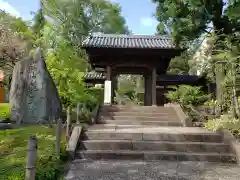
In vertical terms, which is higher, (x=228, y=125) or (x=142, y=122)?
(x=228, y=125)

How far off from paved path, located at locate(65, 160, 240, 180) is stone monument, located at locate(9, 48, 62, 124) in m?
4.29

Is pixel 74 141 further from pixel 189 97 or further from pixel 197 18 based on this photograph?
pixel 197 18

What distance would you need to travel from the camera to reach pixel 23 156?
5.64 meters

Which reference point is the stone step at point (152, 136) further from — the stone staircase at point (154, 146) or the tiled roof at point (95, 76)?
the tiled roof at point (95, 76)

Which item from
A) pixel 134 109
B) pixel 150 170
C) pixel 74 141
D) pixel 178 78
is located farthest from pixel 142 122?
pixel 178 78

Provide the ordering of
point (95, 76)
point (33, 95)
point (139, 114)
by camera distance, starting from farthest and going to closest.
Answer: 1. point (95, 76)
2. point (139, 114)
3. point (33, 95)

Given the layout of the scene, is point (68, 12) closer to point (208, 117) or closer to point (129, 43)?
point (129, 43)

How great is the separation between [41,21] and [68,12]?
6.42 meters

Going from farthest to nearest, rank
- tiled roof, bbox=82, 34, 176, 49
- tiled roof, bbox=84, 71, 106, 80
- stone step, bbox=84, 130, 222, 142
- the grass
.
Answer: tiled roof, bbox=84, 71, 106, 80
tiled roof, bbox=82, 34, 176, 49
stone step, bbox=84, 130, 222, 142
the grass

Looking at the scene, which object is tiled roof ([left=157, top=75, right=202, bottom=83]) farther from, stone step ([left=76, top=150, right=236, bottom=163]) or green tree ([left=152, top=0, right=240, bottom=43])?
stone step ([left=76, top=150, right=236, bottom=163])

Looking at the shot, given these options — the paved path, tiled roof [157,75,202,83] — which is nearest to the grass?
the paved path

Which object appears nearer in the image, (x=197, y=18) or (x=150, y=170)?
(x=150, y=170)

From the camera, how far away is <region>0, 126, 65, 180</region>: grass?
451 centimetres

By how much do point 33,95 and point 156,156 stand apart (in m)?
5.67
